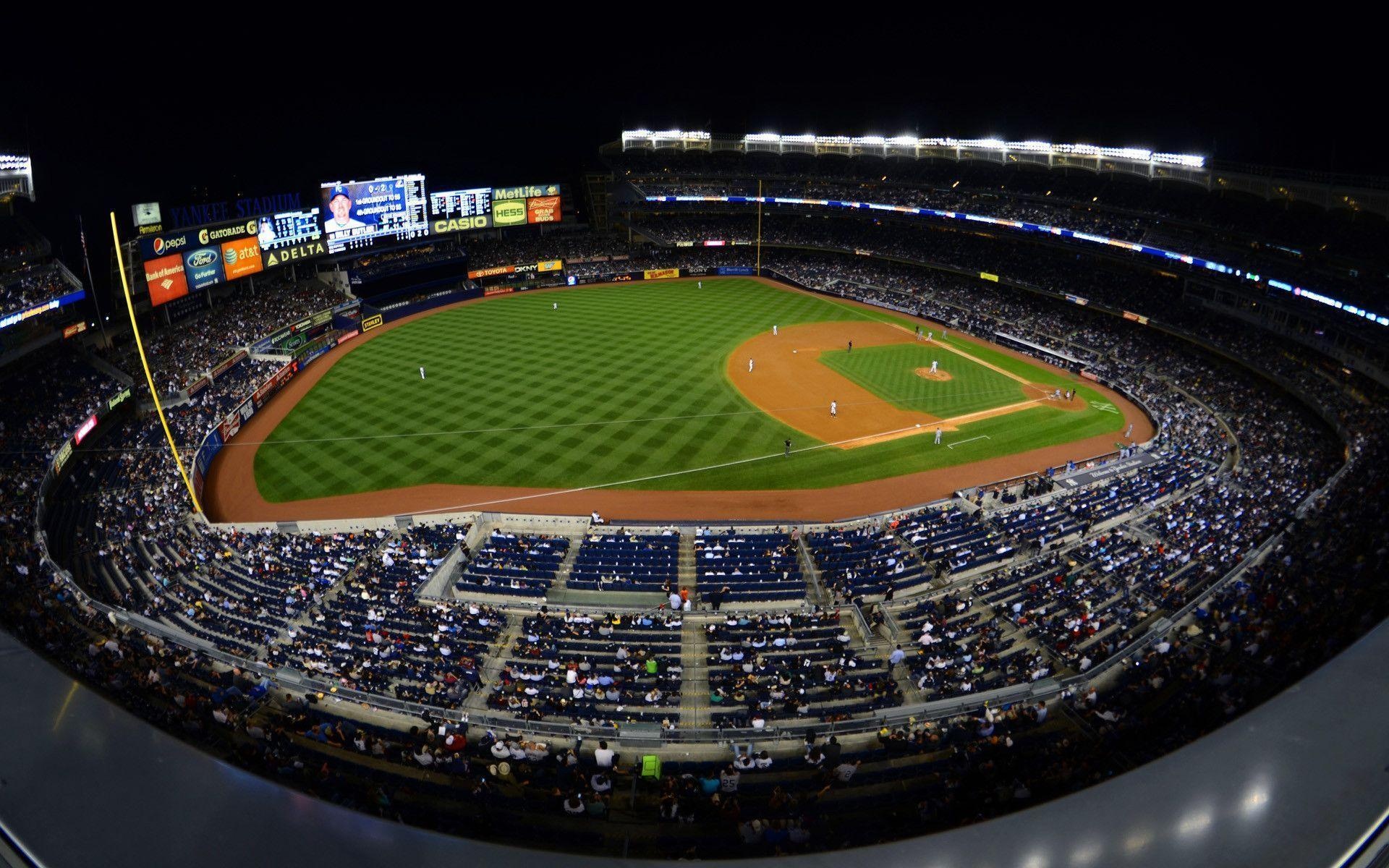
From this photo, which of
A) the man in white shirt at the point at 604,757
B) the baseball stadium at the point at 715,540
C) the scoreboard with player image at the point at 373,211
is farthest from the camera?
the scoreboard with player image at the point at 373,211

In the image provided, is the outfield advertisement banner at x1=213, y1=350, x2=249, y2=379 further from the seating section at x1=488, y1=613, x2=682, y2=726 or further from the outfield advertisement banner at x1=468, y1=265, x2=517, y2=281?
the seating section at x1=488, y1=613, x2=682, y2=726

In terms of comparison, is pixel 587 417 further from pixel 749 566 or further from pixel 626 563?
pixel 749 566

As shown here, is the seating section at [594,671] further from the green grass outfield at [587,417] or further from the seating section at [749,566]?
the green grass outfield at [587,417]

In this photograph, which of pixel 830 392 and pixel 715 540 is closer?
pixel 715 540

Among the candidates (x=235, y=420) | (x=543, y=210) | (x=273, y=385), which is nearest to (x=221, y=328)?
(x=273, y=385)

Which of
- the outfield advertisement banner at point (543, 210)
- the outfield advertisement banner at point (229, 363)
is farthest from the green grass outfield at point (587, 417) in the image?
the outfield advertisement banner at point (543, 210)

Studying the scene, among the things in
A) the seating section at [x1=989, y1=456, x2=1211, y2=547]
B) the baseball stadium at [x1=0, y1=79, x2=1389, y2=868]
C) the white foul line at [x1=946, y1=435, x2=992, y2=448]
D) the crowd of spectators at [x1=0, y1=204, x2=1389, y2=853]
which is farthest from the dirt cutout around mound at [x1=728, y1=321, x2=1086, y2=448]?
the crowd of spectators at [x1=0, y1=204, x2=1389, y2=853]

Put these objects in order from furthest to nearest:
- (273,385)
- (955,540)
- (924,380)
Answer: (924,380)
(273,385)
(955,540)
